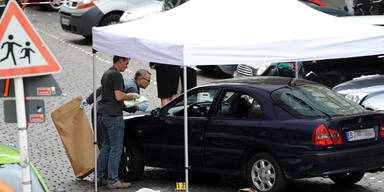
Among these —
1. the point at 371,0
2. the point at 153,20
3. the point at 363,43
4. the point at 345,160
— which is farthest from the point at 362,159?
the point at 371,0

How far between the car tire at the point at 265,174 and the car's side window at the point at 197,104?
1.03m

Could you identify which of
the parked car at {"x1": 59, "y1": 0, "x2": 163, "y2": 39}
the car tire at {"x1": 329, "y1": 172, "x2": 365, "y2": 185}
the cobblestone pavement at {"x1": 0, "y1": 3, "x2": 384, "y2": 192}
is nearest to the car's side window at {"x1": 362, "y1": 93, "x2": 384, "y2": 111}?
the cobblestone pavement at {"x1": 0, "y1": 3, "x2": 384, "y2": 192}

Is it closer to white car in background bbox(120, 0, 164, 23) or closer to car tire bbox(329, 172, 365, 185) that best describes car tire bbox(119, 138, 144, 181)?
car tire bbox(329, 172, 365, 185)

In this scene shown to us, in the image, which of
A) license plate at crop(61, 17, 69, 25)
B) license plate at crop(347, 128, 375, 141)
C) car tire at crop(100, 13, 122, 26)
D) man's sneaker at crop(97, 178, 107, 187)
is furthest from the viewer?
license plate at crop(61, 17, 69, 25)

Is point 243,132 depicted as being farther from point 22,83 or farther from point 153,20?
point 22,83

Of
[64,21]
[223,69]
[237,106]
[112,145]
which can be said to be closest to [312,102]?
[237,106]

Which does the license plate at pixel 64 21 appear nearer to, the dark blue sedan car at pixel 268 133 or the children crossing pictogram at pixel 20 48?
the dark blue sedan car at pixel 268 133

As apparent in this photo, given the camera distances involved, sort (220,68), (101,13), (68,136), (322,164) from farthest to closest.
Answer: (101,13) < (220,68) < (68,136) < (322,164)

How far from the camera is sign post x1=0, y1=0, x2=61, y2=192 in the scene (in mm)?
6281

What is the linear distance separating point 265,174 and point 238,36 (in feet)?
5.52

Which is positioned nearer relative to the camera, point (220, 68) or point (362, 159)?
point (362, 159)

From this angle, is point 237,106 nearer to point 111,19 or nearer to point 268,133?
point 268,133

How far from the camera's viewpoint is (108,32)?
10.0 m

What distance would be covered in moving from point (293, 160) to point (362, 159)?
827 millimetres
